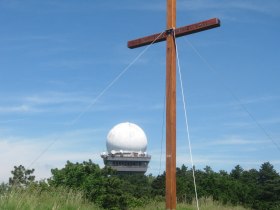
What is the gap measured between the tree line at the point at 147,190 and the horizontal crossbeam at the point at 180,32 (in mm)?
4239

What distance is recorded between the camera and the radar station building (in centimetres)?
7031

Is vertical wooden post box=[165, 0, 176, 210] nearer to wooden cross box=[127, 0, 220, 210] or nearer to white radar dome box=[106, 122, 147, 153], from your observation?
wooden cross box=[127, 0, 220, 210]

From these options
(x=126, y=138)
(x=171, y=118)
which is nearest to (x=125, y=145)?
(x=126, y=138)

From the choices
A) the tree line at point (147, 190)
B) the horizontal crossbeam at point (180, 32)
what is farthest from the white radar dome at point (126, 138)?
the horizontal crossbeam at point (180, 32)

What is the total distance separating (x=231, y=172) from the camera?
166ft

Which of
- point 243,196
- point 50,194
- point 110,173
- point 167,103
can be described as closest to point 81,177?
point 110,173

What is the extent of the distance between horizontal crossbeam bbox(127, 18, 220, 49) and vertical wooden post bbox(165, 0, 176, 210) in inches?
7.2

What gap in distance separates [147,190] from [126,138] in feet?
92.8

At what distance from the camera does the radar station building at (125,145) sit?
7031 cm

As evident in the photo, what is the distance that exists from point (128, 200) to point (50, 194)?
1369cm

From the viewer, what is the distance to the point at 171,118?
9.84 meters

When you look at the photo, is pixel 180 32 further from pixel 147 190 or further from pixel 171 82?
pixel 147 190

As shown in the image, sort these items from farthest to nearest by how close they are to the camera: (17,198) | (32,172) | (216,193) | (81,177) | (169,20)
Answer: (216,193)
(32,172)
(81,177)
(169,20)
(17,198)

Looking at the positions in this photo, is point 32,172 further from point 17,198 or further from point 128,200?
point 17,198
